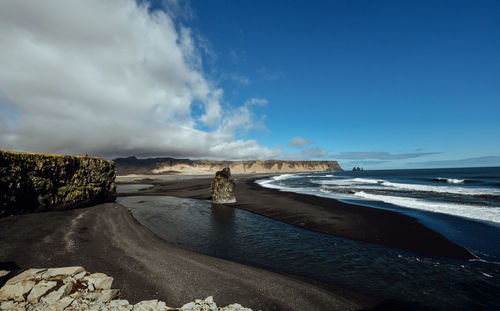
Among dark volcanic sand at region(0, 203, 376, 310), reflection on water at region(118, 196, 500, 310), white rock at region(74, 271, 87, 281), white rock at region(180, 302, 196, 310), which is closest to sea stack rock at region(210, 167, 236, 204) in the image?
reflection on water at region(118, 196, 500, 310)

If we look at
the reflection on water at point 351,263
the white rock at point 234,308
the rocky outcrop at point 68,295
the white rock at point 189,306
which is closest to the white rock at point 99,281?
the rocky outcrop at point 68,295

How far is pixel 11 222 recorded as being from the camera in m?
12.5

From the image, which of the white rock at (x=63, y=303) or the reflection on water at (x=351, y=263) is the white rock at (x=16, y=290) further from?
the reflection on water at (x=351, y=263)

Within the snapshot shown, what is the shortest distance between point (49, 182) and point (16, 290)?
17.3 meters

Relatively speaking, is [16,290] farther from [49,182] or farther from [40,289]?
[49,182]

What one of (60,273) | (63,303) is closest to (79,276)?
(60,273)

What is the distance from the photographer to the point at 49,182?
17.2 m

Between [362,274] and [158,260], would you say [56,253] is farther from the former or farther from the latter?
[362,274]

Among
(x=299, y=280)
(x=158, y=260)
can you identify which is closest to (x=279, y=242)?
(x=299, y=280)

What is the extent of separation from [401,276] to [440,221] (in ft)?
37.1

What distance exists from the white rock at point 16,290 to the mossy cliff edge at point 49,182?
14620 millimetres

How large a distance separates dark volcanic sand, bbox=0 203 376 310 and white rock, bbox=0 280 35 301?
2037mm

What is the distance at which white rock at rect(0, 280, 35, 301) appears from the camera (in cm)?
475

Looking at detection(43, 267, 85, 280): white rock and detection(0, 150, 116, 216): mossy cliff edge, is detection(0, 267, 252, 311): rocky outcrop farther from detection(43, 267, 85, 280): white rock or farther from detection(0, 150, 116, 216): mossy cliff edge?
detection(0, 150, 116, 216): mossy cliff edge
